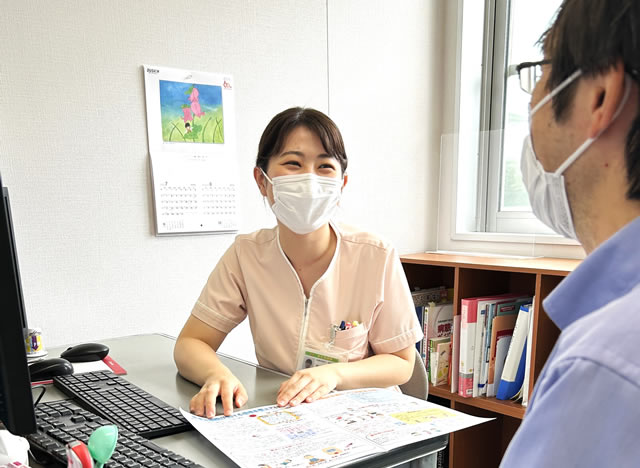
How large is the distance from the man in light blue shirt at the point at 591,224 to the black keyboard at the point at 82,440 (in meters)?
0.47

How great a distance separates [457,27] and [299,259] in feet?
5.69

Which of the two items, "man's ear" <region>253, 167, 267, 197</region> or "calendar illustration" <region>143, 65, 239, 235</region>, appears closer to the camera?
"man's ear" <region>253, 167, 267, 197</region>

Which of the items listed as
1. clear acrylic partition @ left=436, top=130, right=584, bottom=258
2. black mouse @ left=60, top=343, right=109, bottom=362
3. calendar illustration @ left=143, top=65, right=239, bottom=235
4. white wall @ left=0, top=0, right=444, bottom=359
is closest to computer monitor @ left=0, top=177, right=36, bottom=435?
black mouse @ left=60, top=343, right=109, bottom=362

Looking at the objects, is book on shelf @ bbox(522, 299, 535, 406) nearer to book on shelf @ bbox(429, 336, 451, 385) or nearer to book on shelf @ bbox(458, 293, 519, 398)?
book on shelf @ bbox(458, 293, 519, 398)

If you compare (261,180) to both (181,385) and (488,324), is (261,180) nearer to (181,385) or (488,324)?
(181,385)

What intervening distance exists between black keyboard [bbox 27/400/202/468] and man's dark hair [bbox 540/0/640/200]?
63 centimetres

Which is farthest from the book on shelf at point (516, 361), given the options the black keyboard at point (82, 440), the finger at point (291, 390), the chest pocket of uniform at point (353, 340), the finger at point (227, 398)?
the black keyboard at point (82, 440)

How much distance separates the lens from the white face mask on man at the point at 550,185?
1.78 ft

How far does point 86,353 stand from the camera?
1312 mm

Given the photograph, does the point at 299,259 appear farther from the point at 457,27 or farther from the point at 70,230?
the point at 457,27

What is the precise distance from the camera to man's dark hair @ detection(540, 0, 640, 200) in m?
0.46

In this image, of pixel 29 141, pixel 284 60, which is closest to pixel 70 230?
pixel 29 141

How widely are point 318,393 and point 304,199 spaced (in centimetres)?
51

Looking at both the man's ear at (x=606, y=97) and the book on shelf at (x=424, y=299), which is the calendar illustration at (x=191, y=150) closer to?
the book on shelf at (x=424, y=299)
